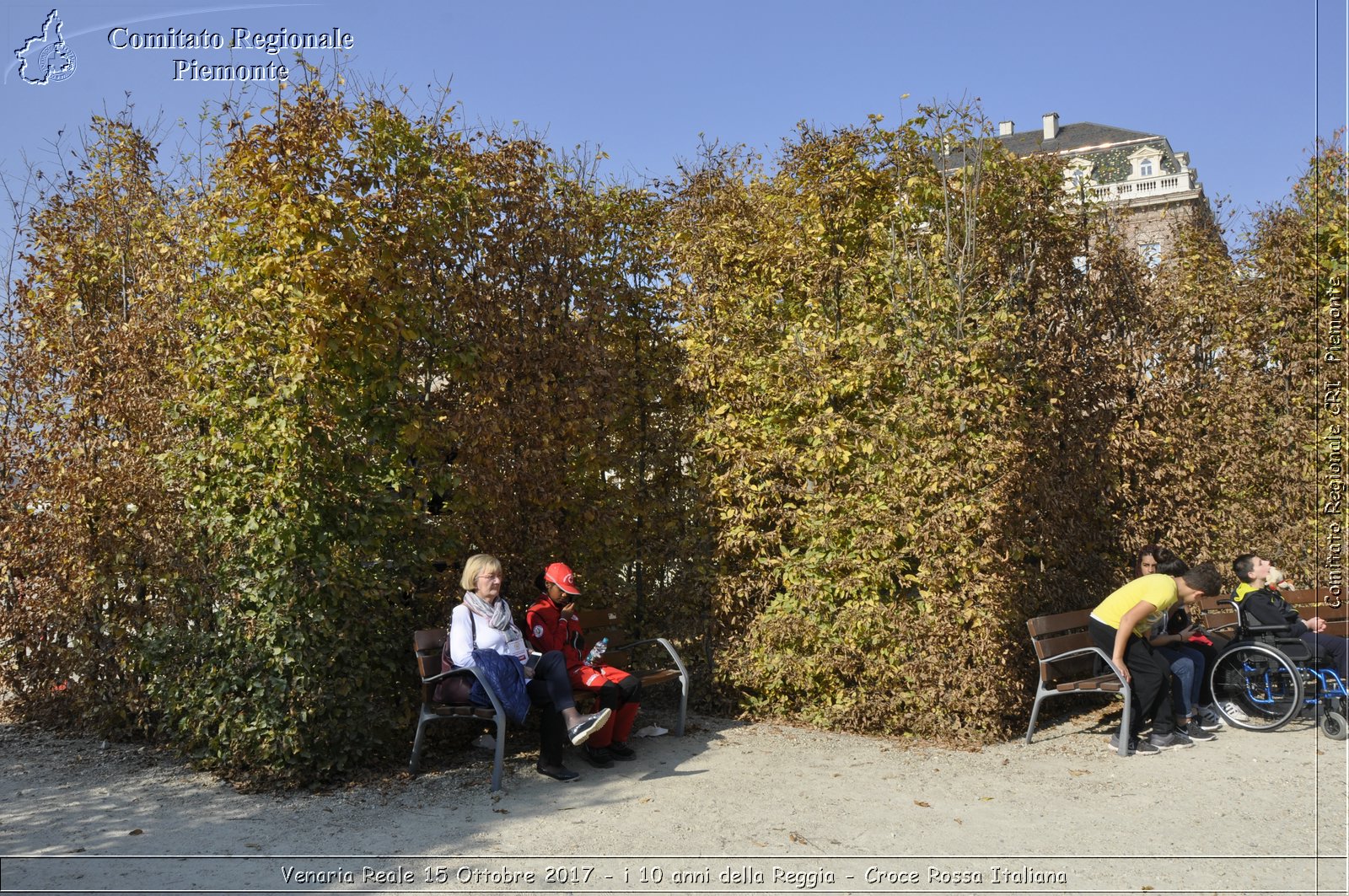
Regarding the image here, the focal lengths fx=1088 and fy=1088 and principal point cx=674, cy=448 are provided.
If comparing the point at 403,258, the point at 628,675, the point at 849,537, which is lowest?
the point at 628,675

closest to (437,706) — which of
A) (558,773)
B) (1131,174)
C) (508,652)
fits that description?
(508,652)

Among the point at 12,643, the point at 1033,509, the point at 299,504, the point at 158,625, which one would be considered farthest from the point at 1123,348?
the point at 12,643

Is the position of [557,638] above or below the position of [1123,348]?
below

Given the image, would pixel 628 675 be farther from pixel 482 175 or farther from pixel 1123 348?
pixel 1123 348

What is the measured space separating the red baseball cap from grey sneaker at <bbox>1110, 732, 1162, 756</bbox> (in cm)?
371

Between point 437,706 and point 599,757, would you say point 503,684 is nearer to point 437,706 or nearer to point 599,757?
point 437,706

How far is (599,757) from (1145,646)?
3.67m

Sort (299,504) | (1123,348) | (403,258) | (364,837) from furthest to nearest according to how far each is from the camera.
Result: (1123,348), (403,258), (299,504), (364,837)

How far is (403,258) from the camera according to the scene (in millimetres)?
6961

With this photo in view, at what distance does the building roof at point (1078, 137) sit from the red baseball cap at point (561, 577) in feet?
116

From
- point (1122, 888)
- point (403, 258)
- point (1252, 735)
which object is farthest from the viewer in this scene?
point (1252, 735)

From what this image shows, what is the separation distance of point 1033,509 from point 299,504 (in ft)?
17.0

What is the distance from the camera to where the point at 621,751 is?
705cm

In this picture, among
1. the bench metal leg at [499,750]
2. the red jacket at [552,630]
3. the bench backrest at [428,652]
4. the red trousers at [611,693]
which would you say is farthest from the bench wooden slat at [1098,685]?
the bench backrest at [428,652]
